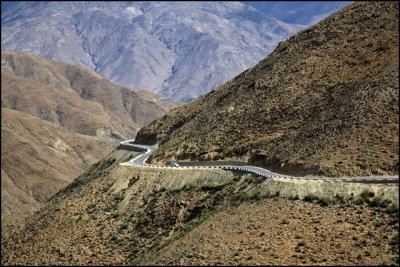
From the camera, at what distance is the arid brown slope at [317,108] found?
158 feet

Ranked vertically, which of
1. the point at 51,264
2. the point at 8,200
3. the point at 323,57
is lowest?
the point at 8,200

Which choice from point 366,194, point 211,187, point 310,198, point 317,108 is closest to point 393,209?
point 366,194

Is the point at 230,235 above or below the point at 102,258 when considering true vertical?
above

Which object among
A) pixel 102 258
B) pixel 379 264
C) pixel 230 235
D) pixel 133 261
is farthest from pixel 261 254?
pixel 102 258

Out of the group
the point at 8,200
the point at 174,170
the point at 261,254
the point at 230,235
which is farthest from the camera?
the point at 8,200

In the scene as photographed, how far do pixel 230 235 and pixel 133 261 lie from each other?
8.62 meters

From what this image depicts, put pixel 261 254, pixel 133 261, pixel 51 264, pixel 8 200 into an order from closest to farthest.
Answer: pixel 261 254
pixel 133 261
pixel 51 264
pixel 8 200

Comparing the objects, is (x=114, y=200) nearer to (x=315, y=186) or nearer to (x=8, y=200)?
(x=315, y=186)

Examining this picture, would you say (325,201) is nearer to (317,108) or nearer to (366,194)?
(366,194)

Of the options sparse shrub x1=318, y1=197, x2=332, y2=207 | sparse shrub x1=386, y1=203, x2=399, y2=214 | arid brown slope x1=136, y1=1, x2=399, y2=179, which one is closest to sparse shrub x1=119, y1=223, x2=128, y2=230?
arid brown slope x1=136, y1=1, x2=399, y2=179

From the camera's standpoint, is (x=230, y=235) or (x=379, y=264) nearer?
(x=379, y=264)

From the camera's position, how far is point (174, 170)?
199 feet

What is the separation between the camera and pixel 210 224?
44500 millimetres

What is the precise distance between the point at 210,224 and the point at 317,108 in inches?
833
